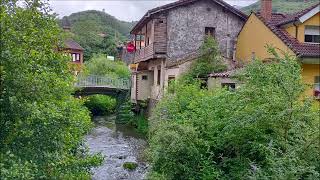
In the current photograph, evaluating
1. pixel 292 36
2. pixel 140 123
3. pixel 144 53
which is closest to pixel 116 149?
pixel 140 123

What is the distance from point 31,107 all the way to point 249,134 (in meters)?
8.47

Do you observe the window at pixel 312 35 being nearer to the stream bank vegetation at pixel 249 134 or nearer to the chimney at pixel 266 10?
the chimney at pixel 266 10

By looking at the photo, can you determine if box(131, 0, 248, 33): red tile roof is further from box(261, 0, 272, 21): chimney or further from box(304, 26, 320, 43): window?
box(304, 26, 320, 43): window

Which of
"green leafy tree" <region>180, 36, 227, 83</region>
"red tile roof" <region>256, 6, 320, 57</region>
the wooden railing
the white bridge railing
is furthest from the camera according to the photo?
the white bridge railing

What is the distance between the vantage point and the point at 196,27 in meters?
31.1

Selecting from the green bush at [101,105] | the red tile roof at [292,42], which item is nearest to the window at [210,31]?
the red tile roof at [292,42]

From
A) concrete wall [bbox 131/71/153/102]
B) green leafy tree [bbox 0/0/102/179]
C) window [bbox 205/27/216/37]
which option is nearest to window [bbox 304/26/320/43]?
window [bbox 205/27/216/37]

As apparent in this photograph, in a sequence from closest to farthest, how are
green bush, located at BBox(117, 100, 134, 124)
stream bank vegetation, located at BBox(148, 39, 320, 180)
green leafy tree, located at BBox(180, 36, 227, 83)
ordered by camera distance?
stream bank vegetation, located at BBox(148, 39, 320, 180), green leafy tree, located at BBox(180, 36, 227, 83), green bush, located at BBox(117, 100, 134, 124)

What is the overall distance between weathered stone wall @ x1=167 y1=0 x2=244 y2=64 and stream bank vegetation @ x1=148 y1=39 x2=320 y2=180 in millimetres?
14513

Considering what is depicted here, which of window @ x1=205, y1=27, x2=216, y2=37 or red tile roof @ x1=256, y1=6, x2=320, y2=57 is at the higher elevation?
window @ x1=205, y1=27, x2=216, y2=37

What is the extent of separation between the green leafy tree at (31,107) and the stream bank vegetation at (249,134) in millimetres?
5043

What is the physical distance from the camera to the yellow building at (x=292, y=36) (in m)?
24.1

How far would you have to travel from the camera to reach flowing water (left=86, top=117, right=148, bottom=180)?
2141cm

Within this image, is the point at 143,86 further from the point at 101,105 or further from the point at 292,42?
the point at 292,42
